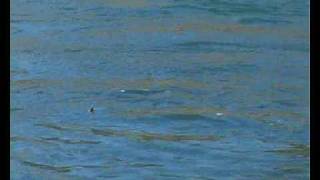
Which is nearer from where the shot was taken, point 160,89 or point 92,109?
point 92,109

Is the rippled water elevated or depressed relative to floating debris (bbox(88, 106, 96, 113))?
elevated

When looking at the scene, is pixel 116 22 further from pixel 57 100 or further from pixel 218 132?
pixel 218 132

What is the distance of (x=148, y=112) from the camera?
2.08 m

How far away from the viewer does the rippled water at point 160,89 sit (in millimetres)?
1686

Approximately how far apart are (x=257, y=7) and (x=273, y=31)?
11cm

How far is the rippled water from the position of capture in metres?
1.69

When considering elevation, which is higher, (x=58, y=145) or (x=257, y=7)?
(x=257, y=7)

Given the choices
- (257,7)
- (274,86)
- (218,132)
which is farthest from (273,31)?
(218,132)

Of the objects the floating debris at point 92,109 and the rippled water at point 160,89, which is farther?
the floating debris at point 92,109

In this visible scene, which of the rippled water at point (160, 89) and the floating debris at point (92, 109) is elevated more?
the rippled water at point (160, 89)

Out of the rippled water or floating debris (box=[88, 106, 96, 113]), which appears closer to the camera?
the rippled water

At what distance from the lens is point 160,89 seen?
2.22m
